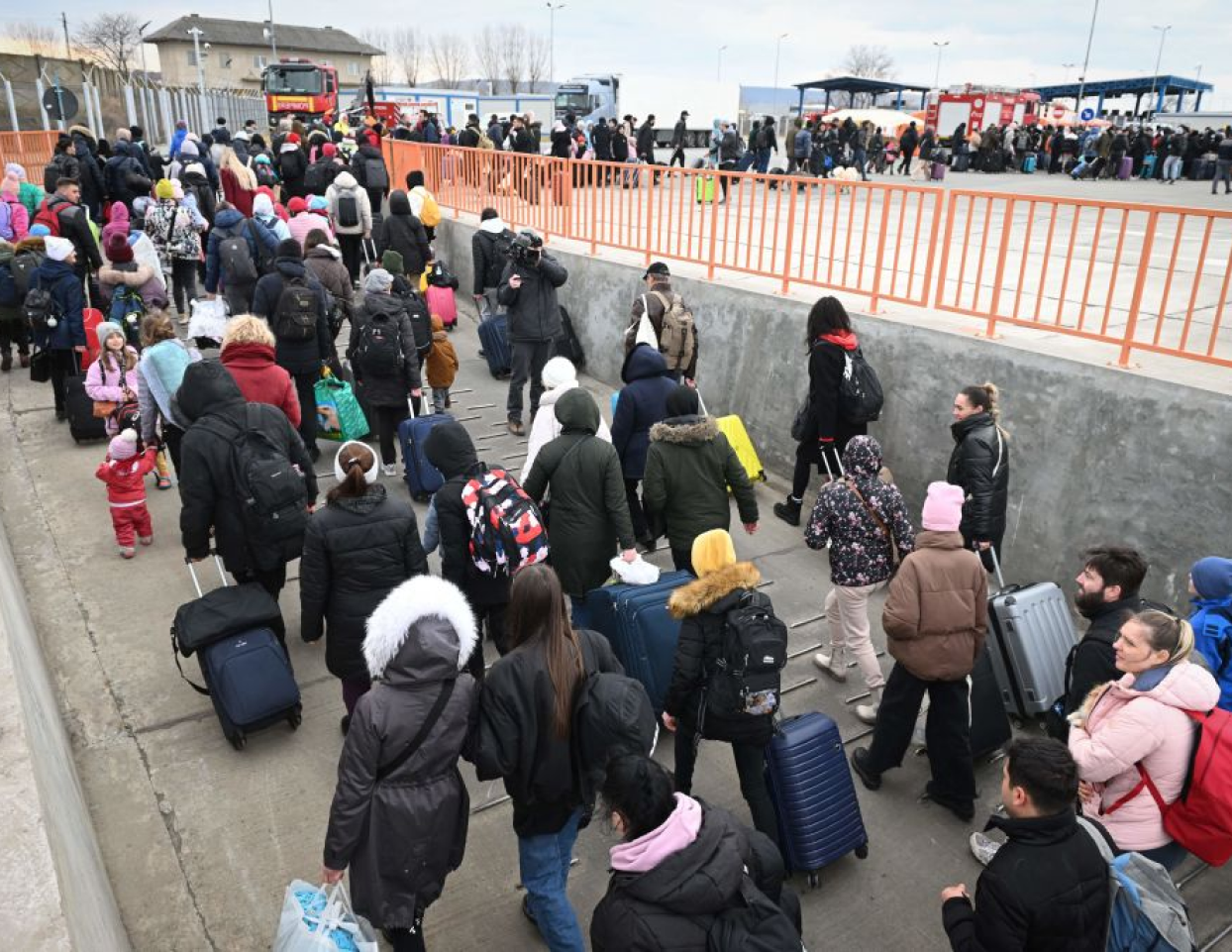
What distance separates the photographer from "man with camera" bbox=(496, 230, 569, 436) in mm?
8281

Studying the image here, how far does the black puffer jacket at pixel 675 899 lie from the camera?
2.23m

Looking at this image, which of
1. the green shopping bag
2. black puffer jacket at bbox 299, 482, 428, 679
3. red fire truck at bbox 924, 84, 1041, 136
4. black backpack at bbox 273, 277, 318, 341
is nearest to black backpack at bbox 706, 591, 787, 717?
black puffer jacket at bbox 299, 482, 428, 679

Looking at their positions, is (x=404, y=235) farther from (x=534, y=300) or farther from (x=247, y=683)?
(x=247, y=683)

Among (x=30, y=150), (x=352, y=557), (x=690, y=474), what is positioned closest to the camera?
(x=352, y=557)

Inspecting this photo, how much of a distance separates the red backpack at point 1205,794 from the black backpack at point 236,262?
8938 millimetres

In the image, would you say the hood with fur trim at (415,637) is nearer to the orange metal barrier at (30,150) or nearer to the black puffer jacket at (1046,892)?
the black puffer jacket at (1046,892)

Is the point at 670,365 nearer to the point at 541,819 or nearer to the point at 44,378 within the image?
the point at 541,819

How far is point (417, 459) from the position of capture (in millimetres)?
7332

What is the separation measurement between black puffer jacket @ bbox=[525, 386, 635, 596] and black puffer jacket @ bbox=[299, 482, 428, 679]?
3.08 feet

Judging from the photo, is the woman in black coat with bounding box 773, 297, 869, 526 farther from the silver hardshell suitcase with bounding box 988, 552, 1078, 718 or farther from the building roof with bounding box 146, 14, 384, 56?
the building roof with bounding box 146, 14, 384, 56

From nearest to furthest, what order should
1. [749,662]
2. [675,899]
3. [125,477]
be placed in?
1. [675,899]
2. [749,662]
3. [125,477]

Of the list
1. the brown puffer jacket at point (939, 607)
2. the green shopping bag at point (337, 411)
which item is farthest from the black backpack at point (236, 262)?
the brown puffer jacket at point (939, 607)

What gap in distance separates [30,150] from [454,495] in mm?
21012

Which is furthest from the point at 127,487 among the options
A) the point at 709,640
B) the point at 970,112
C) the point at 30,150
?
the point at 970,112
